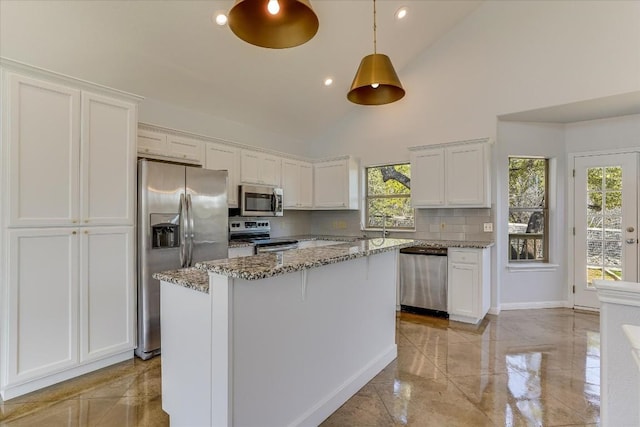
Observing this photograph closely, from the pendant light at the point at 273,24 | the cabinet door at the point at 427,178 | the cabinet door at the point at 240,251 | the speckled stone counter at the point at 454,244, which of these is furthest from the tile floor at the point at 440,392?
the pendant light at the point at 273,24

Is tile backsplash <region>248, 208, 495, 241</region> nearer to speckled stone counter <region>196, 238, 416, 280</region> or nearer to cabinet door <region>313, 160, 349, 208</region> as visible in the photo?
cabinet door <region>313, 160, 349, 208</region>

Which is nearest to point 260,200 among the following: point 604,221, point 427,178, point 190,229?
point 190,229

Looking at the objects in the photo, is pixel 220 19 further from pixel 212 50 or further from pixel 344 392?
pixel 344 392

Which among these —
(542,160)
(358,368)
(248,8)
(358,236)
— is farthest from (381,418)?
(542,160)

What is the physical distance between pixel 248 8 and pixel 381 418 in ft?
8.37

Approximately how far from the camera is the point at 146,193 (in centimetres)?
295

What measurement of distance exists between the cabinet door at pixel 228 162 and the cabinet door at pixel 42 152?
1687 millimetres

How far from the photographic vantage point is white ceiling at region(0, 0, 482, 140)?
2816mm

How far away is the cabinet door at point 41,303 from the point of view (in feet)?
7.50

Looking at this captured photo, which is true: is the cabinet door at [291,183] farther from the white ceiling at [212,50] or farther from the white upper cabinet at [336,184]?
the white ceiling at [212,50]

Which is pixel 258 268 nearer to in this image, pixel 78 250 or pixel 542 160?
pixel 78 250

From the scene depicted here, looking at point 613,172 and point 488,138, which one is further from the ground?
point 488,138

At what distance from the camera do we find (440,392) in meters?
2.44

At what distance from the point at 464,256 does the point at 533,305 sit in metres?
1.57
